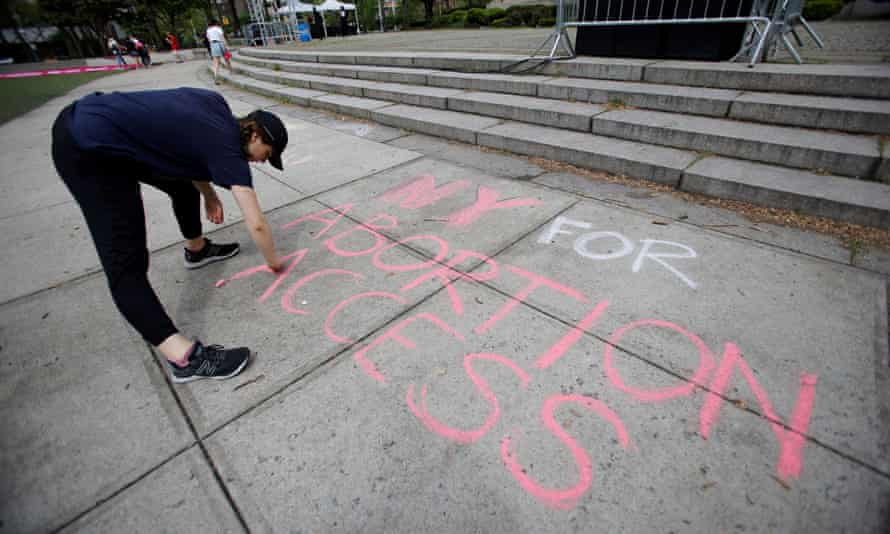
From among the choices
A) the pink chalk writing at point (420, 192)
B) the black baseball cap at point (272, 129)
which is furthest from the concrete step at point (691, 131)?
the black baseball cap at point (272, 129)

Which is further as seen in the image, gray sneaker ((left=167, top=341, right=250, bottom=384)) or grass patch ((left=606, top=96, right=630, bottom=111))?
grass patch ((left=606, top=96, right=630, bottom=111))

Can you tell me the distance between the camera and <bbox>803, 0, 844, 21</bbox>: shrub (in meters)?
9.53

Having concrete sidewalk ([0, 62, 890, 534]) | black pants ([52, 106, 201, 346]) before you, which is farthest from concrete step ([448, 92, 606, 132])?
black pants ([52, 106, 201, 346])

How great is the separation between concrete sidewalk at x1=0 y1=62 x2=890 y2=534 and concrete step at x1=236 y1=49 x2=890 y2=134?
146cm

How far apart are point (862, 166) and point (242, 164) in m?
4.27

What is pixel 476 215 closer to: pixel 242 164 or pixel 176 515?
pixel 242 164

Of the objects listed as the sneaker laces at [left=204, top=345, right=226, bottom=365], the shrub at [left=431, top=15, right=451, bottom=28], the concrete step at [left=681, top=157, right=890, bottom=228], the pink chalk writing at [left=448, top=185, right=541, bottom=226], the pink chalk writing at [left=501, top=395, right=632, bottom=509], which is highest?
the shrub at [left=431, top=15, right=451, bottom=28]

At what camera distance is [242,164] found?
1936 millimetres

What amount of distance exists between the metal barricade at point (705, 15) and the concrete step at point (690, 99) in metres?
0.59

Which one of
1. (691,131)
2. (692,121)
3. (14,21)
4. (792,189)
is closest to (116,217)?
(792,189)

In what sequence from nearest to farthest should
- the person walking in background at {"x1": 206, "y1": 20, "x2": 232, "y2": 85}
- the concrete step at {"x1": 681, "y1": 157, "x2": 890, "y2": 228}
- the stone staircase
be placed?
1. the concrete step at {"x1": 681, "y1": 157, "x2": 890, "y2": 228}
2. the stone staircase
3. the person walking in background at {"x1": 206, "y1": 20, "x2": 232, "y2": 85}

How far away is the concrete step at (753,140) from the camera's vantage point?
3.17 metres

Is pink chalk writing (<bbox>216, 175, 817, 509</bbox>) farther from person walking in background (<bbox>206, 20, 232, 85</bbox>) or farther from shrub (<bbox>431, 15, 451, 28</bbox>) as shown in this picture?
shrub (<bbox>431, 15, 451, 28</bbox>)

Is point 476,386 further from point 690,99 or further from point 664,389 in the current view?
point 690,99
